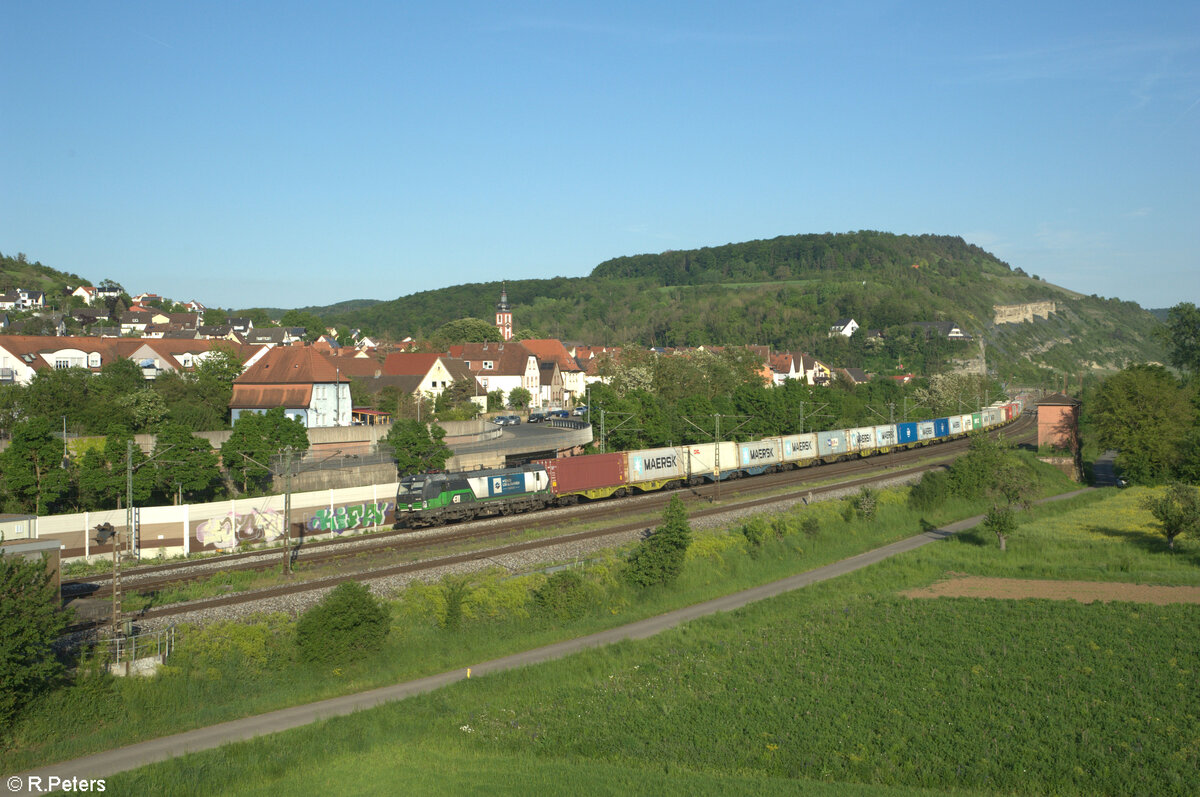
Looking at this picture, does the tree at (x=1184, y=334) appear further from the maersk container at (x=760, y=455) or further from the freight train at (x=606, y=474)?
the maersk container at (x=760, y=455)

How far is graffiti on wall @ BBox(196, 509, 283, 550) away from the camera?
40250mm

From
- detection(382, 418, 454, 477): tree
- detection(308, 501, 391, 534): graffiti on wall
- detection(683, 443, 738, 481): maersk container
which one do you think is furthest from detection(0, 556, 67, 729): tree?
detection(683, 443, 738, 481): maersk container

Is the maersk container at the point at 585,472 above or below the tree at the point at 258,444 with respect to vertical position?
below

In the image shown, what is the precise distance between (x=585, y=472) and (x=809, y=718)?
1187 inches

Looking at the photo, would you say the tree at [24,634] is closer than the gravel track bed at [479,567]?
Yes

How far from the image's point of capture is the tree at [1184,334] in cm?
10331

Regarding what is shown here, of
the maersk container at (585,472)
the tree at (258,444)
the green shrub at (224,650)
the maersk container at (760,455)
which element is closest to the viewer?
the green shrub at (224,650)

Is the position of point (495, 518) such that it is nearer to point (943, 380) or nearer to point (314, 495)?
point (314, 495)

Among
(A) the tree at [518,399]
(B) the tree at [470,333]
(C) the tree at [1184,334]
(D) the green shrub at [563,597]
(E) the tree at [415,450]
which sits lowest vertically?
(D) the green shrub at [563,597]

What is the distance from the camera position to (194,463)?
46844mm

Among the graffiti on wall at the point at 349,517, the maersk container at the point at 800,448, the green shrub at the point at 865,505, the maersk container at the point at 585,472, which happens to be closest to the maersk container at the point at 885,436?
the maersk container at the point at 800,448

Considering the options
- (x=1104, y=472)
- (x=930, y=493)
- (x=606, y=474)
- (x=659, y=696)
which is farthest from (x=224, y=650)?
(x=1104, y=472)

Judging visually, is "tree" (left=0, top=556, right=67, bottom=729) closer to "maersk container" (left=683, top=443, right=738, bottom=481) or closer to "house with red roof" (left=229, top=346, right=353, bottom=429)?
"maersk container" (left=683, top=443, right=738, bottom=481)

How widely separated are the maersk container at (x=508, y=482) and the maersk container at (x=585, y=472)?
70cm
